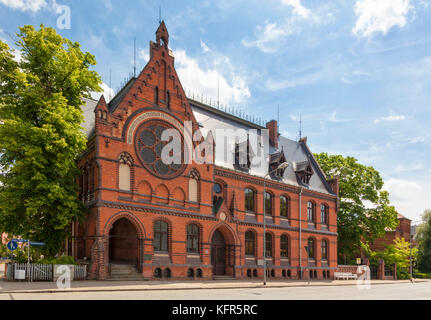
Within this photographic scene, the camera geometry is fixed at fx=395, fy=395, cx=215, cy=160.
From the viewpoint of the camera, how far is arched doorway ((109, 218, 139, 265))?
26.8m

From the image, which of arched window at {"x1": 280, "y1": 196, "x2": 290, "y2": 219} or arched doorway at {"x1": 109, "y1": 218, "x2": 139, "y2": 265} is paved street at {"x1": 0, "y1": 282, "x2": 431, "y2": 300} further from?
arched window at {"x1": 280, "y1": 196, "x2": 290, "y2": 219}

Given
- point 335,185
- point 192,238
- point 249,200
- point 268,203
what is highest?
point 335,185

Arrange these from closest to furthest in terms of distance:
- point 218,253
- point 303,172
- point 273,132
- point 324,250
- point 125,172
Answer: point 125,172
point 218,253
point 303,172
point 324,250
point 273,132

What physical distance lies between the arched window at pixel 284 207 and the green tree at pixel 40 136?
66.5 ft

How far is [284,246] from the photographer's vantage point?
1511 inches

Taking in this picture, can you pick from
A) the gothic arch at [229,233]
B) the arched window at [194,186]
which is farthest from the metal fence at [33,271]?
the gothic arch at [229,233]

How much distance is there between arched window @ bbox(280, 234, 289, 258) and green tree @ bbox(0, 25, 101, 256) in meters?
20.6

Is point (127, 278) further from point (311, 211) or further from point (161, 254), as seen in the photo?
point (311, 211)

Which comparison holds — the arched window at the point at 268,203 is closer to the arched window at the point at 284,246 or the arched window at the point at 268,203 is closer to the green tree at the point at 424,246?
the arched window at the point at 284,246

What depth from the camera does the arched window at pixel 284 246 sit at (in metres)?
38.1

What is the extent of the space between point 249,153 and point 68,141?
57.9 feet

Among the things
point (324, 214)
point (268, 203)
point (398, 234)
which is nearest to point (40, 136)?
point (268, 203)

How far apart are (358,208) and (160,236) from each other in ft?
99.5

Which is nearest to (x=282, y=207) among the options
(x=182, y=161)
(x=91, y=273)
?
(x=182, y=161)
